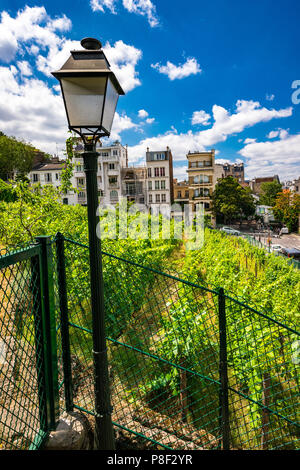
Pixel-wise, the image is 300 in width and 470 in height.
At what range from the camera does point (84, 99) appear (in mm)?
1856

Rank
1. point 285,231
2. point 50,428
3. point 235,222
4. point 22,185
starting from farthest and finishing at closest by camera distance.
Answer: point 235,222 < point 285,231 < point 22,185 < point 50,428

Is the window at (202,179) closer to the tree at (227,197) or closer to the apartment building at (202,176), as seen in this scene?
the apartment building at (202,176)

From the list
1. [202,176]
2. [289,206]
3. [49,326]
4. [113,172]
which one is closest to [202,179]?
[202,176]

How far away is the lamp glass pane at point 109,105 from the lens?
1895 millimetres

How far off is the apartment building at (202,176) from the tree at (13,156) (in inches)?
984

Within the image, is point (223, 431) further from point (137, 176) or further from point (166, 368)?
A: point (137, 176)

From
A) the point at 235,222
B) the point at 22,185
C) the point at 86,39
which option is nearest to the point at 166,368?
the point at 86,39

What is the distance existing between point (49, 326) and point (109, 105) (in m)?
1.76

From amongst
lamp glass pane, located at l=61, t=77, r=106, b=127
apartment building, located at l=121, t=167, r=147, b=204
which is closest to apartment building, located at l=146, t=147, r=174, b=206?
apartment building, located at l=121, t=167, r=147, b=204

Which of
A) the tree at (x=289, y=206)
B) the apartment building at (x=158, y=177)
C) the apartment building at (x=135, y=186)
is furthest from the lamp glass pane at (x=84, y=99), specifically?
A: the apartment building at (x=135, y=186)

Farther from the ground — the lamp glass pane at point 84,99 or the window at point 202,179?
the window at point 202,179

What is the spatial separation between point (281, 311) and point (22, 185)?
5123 millimetres
